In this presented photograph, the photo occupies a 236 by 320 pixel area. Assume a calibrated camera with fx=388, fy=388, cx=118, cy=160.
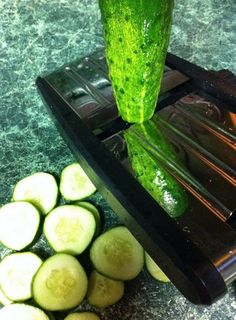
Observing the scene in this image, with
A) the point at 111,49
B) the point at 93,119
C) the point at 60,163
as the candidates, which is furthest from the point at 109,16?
the point at 60,163

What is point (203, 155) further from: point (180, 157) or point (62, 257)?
point (62, 257)

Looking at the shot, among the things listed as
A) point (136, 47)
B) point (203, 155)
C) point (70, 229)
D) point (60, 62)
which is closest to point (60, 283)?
point (70, 229)

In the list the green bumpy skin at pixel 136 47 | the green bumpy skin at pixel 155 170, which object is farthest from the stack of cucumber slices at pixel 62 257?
the green bumpy skin at pixel 136 47

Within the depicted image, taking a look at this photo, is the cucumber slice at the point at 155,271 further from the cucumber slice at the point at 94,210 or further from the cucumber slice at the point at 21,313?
the cucumber slice at the point at 21,313

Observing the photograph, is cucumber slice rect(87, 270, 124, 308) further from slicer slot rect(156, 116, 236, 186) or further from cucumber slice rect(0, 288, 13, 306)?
slicer slot rect(156, 116, 236, 186)

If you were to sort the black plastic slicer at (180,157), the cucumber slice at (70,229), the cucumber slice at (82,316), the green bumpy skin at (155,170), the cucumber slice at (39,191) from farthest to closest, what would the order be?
the cucumber slice at (39,191)
the cucumber slice at (70,229)
the cucumber slice at (82,316)
the green bumpy skin at (155,170)
the black plastic slicer at (180,157)

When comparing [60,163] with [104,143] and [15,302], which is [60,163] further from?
[15,302]
